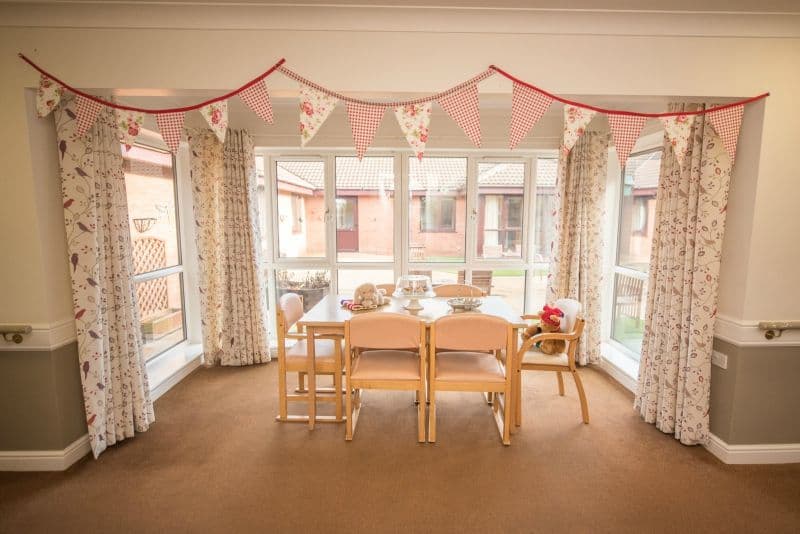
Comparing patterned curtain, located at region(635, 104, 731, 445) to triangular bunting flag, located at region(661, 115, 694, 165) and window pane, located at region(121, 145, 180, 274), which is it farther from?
window pane, located at region(121, 145, 180, 274)

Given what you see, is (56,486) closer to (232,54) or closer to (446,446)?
(446,446)

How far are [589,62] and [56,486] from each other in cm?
364

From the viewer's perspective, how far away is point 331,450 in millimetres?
2584

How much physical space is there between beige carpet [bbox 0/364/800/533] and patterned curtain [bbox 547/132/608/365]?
1203 millimetres

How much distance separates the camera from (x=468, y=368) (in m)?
2.68

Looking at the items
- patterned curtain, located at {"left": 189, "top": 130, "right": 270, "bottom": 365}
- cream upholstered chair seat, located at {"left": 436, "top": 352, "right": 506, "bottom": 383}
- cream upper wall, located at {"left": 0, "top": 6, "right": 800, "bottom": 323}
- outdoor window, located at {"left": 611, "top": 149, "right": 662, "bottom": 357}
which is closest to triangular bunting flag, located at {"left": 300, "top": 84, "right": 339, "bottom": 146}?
cream upper wall, located at {"left": 0, "top": 6, "right": 800, "bottom": 323}

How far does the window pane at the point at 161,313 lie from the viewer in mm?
3775

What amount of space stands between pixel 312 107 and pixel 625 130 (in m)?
1.70

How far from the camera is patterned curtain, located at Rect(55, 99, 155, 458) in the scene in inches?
92.1

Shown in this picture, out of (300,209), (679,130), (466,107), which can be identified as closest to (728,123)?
(679,130)

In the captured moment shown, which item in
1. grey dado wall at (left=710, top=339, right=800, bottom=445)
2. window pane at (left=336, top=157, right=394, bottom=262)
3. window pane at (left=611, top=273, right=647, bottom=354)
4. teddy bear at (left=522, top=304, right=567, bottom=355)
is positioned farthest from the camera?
window pane at (left=336, top=157, right=394, bottom=262)

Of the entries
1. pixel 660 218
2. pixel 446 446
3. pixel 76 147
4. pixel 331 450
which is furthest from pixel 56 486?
pixel 660 218

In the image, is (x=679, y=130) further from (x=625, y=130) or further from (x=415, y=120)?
(x=415, y=120)

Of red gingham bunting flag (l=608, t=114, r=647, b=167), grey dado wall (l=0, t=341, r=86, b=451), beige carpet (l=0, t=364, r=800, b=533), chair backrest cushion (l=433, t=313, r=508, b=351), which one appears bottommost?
beige carpet (l=0, t=364, r=800, b=533)
